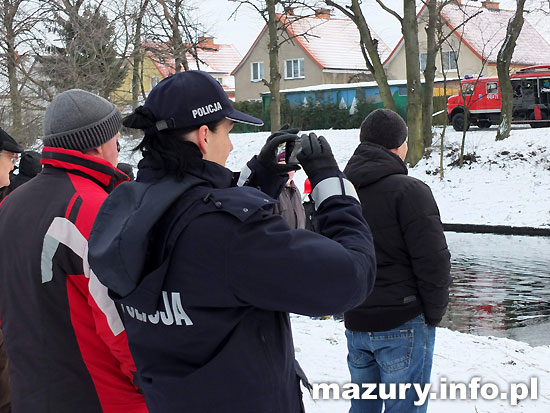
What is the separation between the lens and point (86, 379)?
2.36 metres

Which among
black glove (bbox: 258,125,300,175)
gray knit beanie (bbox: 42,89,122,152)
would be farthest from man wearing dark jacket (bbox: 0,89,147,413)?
black glove (bbox: 258,125,300,175)

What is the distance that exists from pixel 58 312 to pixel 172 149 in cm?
86

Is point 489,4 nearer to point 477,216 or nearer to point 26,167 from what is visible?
point 477,216

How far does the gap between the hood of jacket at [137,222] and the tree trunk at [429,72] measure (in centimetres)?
2116

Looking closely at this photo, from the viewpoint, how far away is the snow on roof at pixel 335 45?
45.1 metres

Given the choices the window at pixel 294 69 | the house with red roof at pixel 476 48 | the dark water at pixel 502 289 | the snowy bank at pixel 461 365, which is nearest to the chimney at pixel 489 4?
the house with red roof at pixel 476 48

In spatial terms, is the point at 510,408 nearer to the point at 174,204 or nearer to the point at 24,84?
the point at 174,204

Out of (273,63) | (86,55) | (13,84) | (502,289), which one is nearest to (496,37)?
(273,63)

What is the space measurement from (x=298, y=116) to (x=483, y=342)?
25397 mm

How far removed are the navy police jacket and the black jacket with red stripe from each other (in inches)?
17.7

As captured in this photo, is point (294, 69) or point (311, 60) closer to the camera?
point (311, 60)

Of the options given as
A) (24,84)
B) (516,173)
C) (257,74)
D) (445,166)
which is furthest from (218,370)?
(257,74)

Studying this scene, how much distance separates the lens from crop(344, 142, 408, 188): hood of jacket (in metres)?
3.51

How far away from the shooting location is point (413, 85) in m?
21.2
